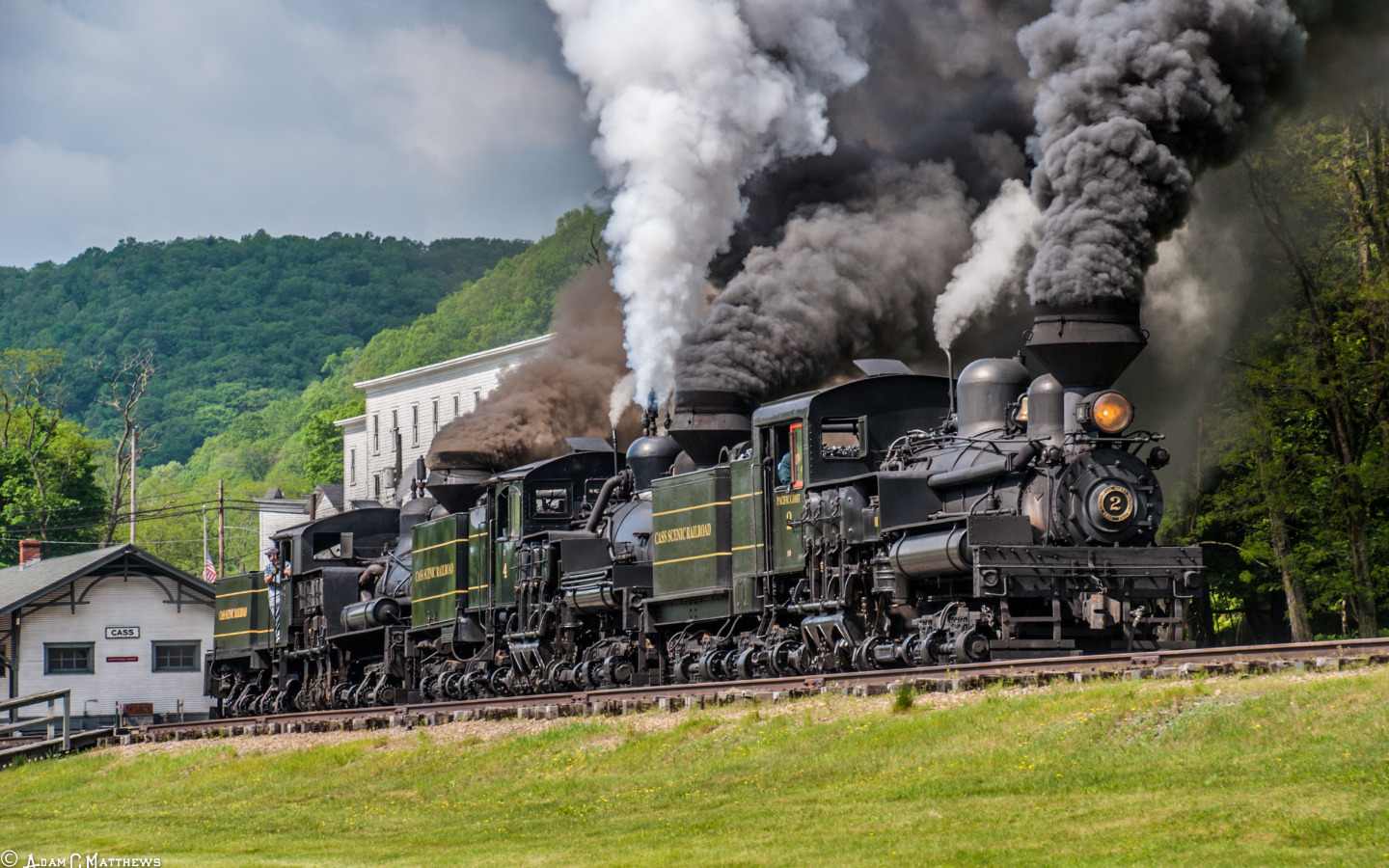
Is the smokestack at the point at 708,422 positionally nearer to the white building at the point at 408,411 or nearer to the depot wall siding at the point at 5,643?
the depot wall siding at the point at 5,643

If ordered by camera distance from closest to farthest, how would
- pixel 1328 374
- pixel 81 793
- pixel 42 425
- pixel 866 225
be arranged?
pixel 81 793 < pixel 866 225 < pixel 1328 374 < pixel 42 425

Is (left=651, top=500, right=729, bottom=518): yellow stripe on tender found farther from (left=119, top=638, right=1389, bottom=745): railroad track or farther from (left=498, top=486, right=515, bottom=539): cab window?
(left=498, top=486, right=515, bottom=539): cab window

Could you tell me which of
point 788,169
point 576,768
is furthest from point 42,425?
point 576,768

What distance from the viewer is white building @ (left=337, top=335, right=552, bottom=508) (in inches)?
2453

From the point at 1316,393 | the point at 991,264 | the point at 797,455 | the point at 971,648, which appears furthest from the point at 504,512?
the point at 1316,393

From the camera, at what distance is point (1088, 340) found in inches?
711

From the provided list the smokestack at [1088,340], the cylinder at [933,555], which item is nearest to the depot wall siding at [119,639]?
the cylinder at [933,555]

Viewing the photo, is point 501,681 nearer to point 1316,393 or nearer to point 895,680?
point 895,680

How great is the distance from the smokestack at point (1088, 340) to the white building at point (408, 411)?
40600 mm

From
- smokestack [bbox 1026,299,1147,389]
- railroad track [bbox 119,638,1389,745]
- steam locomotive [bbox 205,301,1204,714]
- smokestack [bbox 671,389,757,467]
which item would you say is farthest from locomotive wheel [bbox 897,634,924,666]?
smokestack [bbox 671,389,757,467]

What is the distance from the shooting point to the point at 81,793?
2439 cm

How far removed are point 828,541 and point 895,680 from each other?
3.31 m

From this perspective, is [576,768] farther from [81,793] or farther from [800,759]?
[81,793]

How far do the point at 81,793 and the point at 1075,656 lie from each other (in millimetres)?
15457
